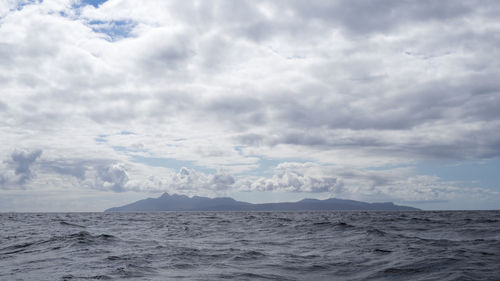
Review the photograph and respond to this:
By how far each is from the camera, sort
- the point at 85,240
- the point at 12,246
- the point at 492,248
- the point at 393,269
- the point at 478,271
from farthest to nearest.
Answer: the point at 85,240, the point at 12,246, the point at 492,248, the point at 393,269, the point at 478,271

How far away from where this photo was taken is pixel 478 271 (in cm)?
1395

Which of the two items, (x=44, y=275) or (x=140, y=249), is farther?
(x=140, y=249)

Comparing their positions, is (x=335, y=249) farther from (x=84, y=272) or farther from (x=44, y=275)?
(x=44, y=275)

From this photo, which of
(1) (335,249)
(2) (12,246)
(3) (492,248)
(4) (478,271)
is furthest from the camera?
(2) (12,246)

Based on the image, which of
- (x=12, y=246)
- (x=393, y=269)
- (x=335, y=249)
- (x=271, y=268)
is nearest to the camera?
(x=393, y=269)

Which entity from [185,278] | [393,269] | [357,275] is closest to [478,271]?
[393,269]

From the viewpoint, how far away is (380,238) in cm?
2670

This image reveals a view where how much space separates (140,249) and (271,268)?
10651 mm

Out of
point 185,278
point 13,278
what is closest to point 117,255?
point 13,278

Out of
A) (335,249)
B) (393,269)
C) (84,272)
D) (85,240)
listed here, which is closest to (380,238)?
(335,249)

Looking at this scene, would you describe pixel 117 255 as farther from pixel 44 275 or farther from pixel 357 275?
pixel 357 275

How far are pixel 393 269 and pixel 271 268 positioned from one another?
17.3ft

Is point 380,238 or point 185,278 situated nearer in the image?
point 185,278

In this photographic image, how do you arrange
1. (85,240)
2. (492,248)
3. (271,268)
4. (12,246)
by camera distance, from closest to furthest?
(271,268) < (492,248) < (12,246) < (85,240)
